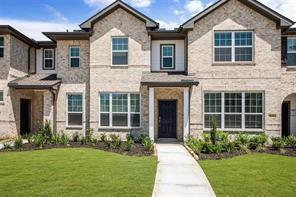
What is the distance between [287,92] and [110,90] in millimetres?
11534

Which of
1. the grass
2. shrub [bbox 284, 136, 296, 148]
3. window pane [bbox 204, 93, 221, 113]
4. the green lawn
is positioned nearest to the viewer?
the green lawn

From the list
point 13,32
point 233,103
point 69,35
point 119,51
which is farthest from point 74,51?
point 233,103

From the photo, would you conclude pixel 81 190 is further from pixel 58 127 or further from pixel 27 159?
pixel 58 127

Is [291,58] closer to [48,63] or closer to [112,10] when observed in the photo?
[112,10]

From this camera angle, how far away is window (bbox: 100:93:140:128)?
1823 centimetres

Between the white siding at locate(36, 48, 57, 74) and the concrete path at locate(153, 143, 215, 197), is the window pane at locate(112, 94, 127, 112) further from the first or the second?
the white siding at locate(36, 48, 57, 74)

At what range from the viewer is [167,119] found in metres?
18.5

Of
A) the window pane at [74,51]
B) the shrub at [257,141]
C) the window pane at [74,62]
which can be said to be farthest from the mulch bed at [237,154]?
the window pane at [74,51]

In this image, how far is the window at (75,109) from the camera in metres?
19.2

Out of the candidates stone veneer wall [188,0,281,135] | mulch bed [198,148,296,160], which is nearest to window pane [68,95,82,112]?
stone veneer wall [188,0,281,135]

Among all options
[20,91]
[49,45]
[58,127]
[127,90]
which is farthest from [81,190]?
[49,45]

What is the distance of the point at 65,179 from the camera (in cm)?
866

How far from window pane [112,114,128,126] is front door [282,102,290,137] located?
1101 cm

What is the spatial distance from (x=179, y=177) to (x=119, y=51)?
437 inches
